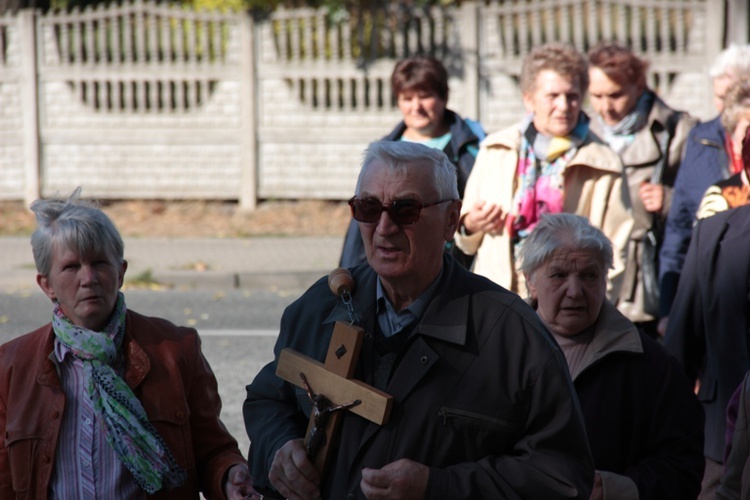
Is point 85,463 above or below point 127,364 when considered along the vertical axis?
below

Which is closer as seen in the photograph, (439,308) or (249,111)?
(439,308)

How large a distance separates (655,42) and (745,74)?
8021mm

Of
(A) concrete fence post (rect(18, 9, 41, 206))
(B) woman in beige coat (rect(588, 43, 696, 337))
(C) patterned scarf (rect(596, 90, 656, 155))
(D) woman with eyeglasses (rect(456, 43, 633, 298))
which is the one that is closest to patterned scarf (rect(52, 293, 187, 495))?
(D) woman with eyeglasses (rect(456, 43, 633, 298))

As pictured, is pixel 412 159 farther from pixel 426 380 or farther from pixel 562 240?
pixel 562 240

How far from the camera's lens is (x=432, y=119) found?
6.00 m

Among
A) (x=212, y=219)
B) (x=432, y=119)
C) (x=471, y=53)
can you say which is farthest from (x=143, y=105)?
(x=432, y=119)

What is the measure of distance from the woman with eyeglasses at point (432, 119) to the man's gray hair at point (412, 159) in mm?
2851

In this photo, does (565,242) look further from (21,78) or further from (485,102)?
(21,78)

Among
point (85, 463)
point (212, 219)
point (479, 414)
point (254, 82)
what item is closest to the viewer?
point (479, 414)

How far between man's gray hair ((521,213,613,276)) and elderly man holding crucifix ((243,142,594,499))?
907 millimetres

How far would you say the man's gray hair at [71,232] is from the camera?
3.54m

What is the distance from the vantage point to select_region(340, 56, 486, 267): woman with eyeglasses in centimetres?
592

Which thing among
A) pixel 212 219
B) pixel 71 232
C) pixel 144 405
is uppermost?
pixel 71 232

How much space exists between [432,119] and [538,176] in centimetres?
75
